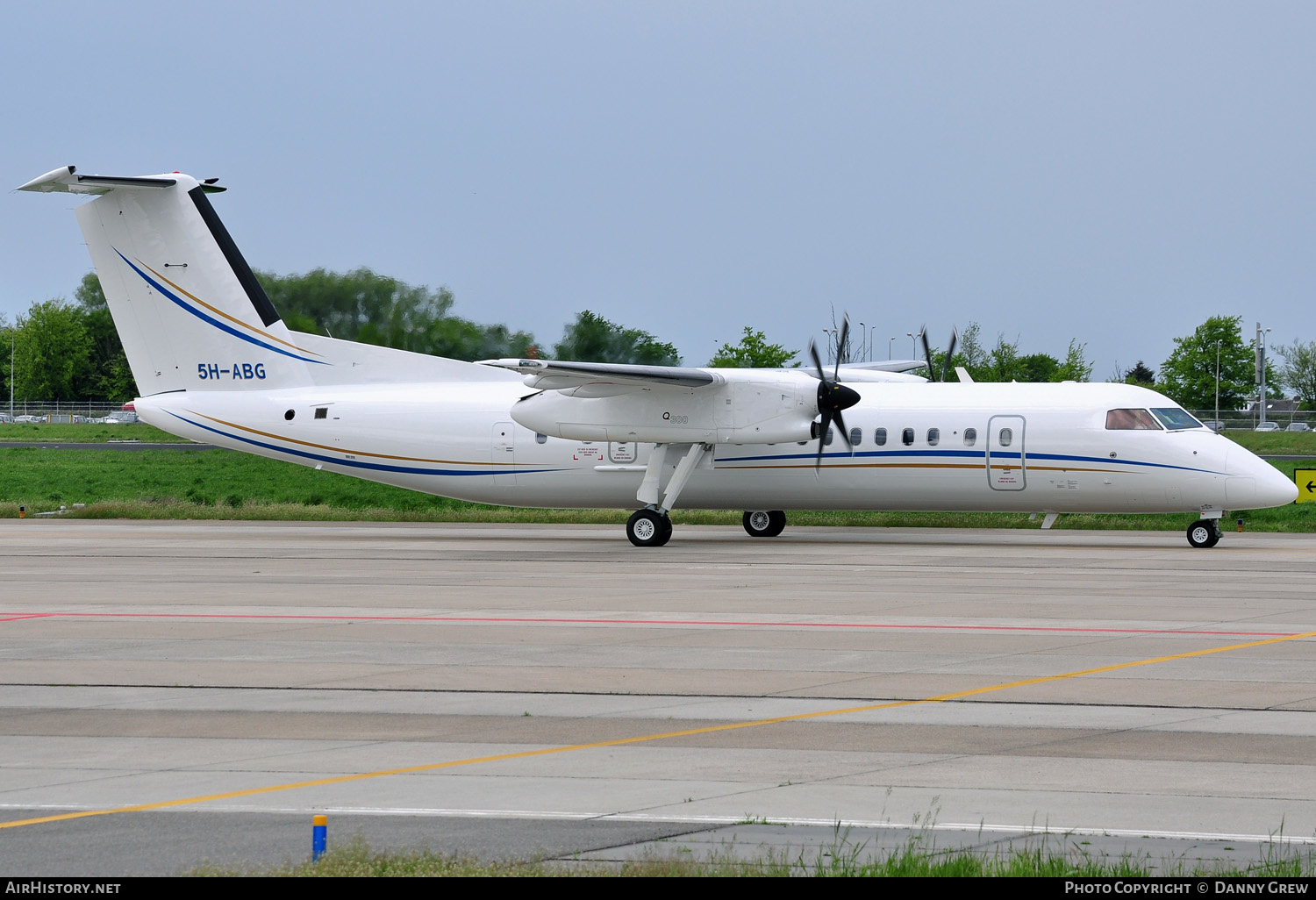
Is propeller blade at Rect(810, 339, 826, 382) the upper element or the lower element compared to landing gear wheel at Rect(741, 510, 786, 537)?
upper

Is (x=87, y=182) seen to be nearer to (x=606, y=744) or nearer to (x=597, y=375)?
(x=597, y=375)

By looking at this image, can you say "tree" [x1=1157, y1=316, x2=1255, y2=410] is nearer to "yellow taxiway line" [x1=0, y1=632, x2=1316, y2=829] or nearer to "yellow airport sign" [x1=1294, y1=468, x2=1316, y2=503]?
"yellow airport sign" [x1=1294, y1=468, x2=1316, y2=503]

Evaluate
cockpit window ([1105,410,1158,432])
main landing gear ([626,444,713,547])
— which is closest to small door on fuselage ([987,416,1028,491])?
cockpit window ([1105,410,1158,432])

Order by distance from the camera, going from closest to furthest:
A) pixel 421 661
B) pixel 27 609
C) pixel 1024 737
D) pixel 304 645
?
1. pixel 1024 737
2. pixel 421 661
3. pixel 304 645
4. pixel 27 609

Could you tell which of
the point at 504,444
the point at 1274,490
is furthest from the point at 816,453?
the point at 1274,490

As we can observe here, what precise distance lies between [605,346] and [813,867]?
82.4 ft

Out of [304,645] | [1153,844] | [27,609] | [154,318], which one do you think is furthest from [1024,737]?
[154,318]

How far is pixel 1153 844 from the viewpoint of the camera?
603 cm

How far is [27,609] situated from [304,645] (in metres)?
5.05

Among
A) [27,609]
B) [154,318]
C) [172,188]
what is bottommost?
[27,609]

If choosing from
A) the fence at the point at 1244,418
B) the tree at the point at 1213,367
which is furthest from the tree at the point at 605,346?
the tree at the point at 1213,367

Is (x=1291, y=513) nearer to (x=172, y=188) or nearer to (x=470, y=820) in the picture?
(x=172, y=188)

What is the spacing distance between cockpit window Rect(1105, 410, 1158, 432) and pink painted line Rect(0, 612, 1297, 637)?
11.3m

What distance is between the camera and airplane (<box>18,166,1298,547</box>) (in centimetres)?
2442
